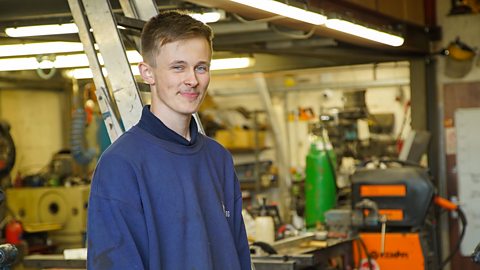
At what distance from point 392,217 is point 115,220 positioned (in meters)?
3.80

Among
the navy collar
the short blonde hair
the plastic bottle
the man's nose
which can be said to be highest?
the short blonde hair

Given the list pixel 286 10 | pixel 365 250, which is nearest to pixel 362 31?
pixel 286 10

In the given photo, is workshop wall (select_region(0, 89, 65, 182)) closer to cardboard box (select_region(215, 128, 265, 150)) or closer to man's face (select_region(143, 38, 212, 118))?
cardboard box (select_region(215, 128, 265, 150))

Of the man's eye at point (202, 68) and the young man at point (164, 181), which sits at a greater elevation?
the man's eye at point (202, 68)

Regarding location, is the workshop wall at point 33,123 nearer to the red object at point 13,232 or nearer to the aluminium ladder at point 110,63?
the red object at point 13,232

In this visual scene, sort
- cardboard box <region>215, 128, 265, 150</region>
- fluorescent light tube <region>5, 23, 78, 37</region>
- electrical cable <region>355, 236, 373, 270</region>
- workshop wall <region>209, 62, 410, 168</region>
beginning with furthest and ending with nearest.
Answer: workshop wall <region>209, 62, 410, 168</region> < cardboard box <region>215, 128, 265, 150</region> < electrical cable <region>355, 236, 373, 270</region> < fluorescent light tube <region>5, 23, 78, 37</region>

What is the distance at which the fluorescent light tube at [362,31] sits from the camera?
470 cm

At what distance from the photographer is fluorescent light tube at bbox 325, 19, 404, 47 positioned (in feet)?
15.4

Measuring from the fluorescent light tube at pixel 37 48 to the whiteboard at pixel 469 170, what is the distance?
377cm

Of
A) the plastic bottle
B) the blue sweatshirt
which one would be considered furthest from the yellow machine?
the blue sweatshirt

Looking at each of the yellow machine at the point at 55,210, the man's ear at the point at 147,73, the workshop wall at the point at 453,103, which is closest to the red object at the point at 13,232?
the yellow machine at the point at 55,210

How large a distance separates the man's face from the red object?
5.80 metres

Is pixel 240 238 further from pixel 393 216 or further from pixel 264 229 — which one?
pixel 393 216

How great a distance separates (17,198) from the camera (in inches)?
337
